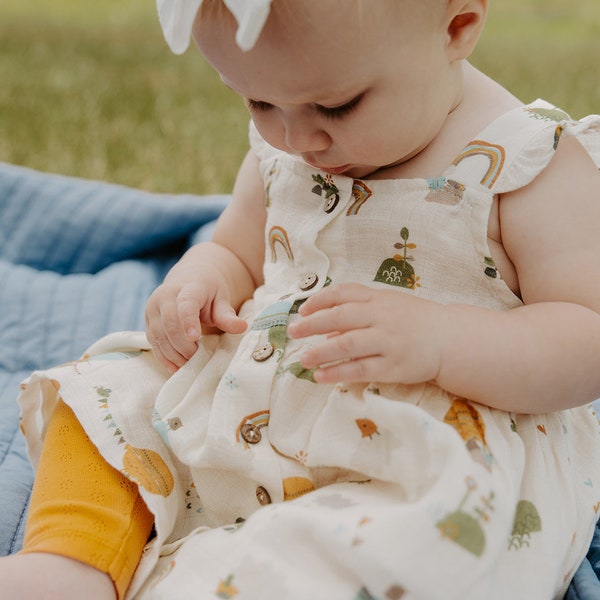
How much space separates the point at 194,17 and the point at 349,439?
374mm

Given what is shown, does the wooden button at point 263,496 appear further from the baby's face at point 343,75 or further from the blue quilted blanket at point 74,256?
the blue quilted blanket at point 74,256

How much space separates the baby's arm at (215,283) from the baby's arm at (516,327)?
177 millimetres

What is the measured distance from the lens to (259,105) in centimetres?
78

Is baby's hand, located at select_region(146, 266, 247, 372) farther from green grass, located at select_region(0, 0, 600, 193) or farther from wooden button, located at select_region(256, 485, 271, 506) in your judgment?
green grass, located at select_region(0, 0, 600, 193)

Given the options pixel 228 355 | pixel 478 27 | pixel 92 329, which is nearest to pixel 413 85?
pixel 478 27

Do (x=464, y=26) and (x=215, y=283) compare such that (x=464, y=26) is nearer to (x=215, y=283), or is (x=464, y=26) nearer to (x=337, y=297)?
(x=337, y=297)

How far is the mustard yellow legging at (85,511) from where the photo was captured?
74cm

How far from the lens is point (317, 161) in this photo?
2.65ft

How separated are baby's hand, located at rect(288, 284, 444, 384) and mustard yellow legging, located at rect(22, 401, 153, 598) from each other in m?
0.23

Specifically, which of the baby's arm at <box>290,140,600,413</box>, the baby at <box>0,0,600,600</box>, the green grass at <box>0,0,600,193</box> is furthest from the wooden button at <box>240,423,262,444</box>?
the green grass at <box>0,0,600,193</box>

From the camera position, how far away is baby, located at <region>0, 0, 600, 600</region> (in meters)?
0.66

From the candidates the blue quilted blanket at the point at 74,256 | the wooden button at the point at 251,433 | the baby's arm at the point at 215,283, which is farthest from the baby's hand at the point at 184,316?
the blue quilted blanket at the point at 74,256

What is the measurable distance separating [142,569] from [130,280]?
28.6 inches

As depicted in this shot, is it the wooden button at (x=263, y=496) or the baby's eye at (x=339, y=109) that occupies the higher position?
the baby's eye at (x=339, y=109)
